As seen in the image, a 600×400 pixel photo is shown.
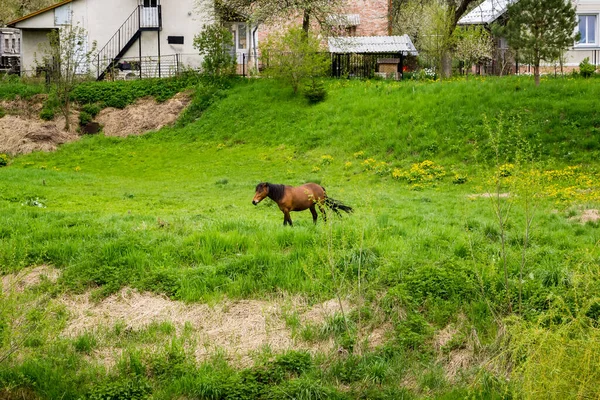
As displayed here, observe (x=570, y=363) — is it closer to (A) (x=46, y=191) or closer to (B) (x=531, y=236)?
(B) (x=531, y=236)

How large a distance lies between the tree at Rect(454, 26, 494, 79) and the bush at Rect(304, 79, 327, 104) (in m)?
10.2

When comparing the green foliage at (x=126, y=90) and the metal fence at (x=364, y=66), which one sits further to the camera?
the metal fence at (x=364, y=66)

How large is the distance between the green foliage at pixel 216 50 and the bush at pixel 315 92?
21.9ft

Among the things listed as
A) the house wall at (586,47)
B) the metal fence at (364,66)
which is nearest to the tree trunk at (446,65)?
the metal fence at (364,66)

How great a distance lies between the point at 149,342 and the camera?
29.9 feet

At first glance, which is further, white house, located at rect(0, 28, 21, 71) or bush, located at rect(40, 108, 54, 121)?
white house, located at rect(0, 28, 21, 71)

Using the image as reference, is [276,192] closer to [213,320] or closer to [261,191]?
[261,191]

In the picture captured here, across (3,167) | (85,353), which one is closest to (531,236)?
(85,353)

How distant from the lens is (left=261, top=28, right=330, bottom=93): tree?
31656mm

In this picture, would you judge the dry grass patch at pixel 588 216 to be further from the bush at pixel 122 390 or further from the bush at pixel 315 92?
the bush at pixel 315 92

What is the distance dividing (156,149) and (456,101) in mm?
12897

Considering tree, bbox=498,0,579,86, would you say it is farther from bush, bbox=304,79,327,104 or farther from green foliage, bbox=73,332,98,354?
green foliage, bbox=73,332,98,354

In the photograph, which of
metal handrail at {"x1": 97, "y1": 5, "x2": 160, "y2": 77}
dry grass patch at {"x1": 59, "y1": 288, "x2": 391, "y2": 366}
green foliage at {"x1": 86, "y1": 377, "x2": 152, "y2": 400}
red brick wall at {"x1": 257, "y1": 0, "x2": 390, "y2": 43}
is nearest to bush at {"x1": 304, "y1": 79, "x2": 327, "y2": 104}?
metal handrail at {"x1": 97, "y1": 5, "x2": 160, "y2": 77}

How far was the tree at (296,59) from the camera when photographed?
3166cm
